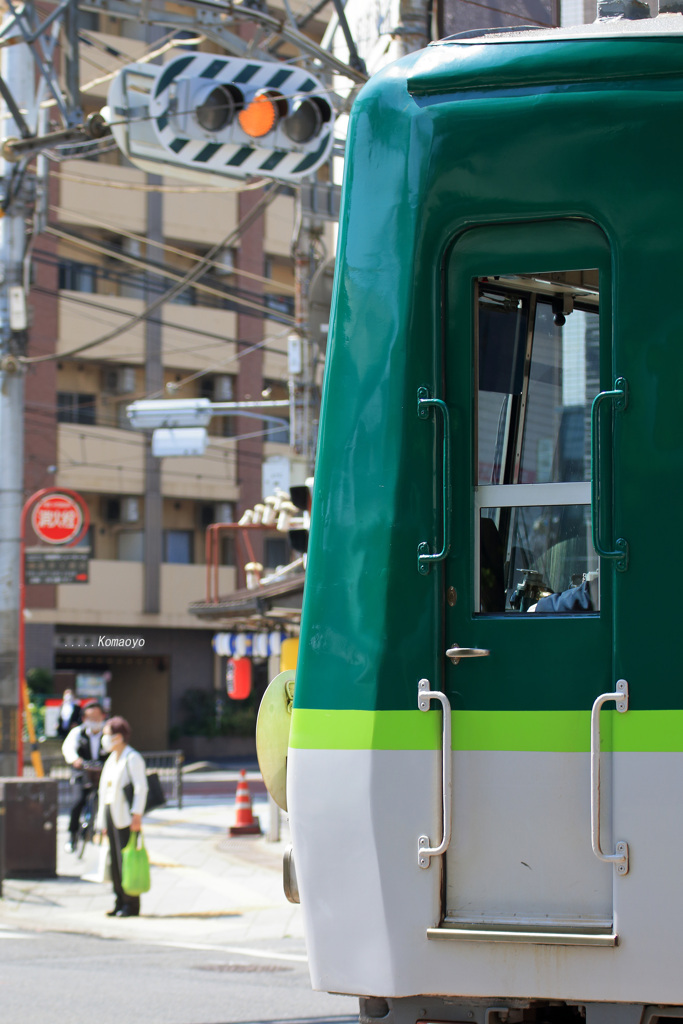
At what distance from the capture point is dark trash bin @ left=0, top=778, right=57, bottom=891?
12.1m

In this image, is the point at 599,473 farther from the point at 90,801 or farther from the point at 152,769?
the point at 152,769

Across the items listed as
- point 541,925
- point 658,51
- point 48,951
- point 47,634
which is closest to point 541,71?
point 658,51

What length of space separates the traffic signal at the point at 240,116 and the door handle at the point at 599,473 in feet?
25.0

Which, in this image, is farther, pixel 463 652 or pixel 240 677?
pixel 240 677

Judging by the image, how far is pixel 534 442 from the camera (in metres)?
3.58

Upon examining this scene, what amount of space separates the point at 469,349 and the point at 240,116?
7775 millimetres

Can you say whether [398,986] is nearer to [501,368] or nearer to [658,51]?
[501,368]

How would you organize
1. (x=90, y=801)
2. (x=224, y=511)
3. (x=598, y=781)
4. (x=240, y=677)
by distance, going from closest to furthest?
(x=598, y=781)
(x=90, y=801)
(x=240, y=677)
(x=224, y=511)

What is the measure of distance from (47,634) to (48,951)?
28.0m

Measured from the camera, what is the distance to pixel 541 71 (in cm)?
328

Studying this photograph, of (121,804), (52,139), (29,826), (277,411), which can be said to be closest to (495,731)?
(121,804)

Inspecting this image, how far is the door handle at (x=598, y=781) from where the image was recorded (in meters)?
2.97

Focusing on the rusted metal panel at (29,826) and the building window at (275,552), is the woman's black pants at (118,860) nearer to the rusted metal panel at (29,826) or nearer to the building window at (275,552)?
the rusted metal panel at (29,826)

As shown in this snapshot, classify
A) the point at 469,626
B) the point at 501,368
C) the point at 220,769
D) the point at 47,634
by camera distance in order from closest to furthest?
1. the point at 469,626
2. the point at 501,368
3. the point at 220,769
4. the point at 47,634
